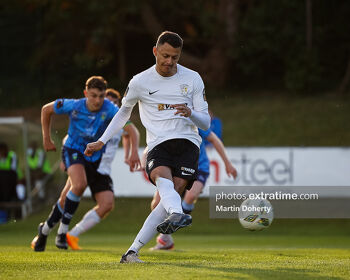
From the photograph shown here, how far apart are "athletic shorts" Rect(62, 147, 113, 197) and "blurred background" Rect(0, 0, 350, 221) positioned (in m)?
11.1

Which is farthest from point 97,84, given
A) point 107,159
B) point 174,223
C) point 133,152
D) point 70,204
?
point 174,223

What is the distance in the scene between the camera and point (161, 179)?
6531mm

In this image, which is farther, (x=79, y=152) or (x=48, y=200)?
(x=48, y=200)

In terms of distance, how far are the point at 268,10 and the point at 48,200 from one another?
1115 cm

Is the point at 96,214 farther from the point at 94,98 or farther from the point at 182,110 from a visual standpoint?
the point at 182,110

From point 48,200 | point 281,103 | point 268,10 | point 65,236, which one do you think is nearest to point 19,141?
point 48,200

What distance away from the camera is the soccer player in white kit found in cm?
659

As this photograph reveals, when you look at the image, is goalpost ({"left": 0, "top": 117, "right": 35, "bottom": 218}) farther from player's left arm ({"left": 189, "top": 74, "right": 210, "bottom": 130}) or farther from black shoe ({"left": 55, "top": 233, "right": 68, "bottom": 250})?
player's left arm ({"left": 189, "top": 74, "right": 210, "bottom": 130})

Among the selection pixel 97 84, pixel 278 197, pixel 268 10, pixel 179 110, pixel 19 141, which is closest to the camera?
pixel 179 110

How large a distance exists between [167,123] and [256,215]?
3.11 m

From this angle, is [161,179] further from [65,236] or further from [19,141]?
[19,141]

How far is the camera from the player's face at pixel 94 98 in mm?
9641

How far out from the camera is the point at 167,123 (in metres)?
6.71

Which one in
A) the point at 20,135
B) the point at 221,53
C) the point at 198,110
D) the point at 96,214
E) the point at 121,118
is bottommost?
the point at 20,135
